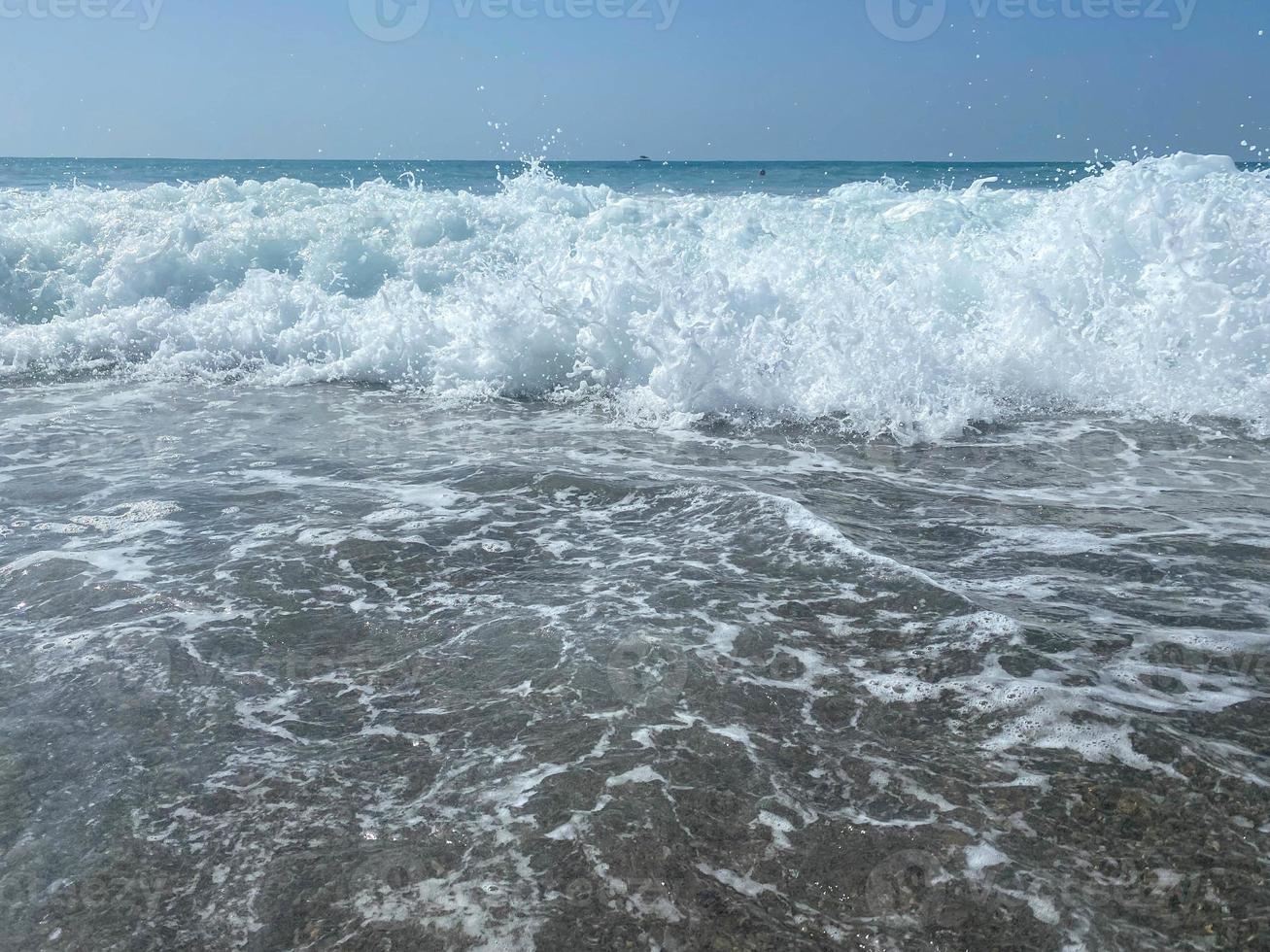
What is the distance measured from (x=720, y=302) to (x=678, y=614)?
509 centimetres

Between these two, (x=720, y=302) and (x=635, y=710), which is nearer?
(x=635, y=710)

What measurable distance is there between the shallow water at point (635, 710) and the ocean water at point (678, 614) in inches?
0.6

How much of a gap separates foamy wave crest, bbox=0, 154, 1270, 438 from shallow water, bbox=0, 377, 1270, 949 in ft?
6.84

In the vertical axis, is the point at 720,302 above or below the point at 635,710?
above

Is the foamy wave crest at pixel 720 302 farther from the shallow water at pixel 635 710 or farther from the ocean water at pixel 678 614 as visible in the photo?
the shallow water at pixel 635 710

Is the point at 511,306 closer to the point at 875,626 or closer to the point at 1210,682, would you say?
the point at 875,626

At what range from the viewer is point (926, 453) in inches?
250

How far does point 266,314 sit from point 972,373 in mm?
7035

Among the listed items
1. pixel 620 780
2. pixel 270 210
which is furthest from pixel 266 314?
pixel 620 780

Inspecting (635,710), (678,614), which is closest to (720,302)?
(678,614)

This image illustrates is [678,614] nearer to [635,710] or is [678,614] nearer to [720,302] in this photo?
[635,710]

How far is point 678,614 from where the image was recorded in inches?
151

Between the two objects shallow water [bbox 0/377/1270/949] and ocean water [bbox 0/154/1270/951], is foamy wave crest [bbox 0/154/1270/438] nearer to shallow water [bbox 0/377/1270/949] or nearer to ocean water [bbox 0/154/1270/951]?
ocean water [bbox 0/154/1270/951]

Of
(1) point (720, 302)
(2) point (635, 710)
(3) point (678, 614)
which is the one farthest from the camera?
(1) point (720, 302)
